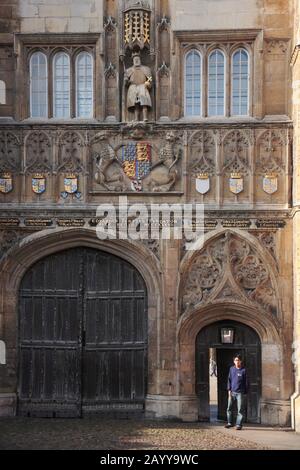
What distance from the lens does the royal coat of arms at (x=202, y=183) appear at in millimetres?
22016

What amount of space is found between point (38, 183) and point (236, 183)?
4.14 m

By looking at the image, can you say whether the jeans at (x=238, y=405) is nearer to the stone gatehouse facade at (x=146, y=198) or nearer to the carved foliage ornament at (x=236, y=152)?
the stone gatehouse facade at (x=146, y=198)

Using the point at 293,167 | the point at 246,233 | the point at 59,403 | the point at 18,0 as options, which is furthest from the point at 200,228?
the point at 18,0

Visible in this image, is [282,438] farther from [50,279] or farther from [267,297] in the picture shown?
[50,279]

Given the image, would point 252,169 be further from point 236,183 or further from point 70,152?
point 70,152

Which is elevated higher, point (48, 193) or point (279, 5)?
point (279, 5)

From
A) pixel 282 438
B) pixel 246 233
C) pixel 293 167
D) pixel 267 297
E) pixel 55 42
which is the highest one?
pixel 55 42

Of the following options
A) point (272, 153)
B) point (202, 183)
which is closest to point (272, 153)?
point (272, 153)

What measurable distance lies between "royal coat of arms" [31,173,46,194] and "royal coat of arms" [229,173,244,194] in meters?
3.91

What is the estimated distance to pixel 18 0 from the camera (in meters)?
22.5

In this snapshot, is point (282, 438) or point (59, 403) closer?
point (282, 438)

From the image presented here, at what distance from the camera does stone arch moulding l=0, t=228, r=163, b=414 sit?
2197 cm

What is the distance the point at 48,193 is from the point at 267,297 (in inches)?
199

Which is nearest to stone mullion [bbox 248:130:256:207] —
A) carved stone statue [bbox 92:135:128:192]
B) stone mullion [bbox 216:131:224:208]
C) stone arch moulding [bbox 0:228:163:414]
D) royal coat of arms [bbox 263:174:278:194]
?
royal coat of arms [bbox 263:174:278:194]
